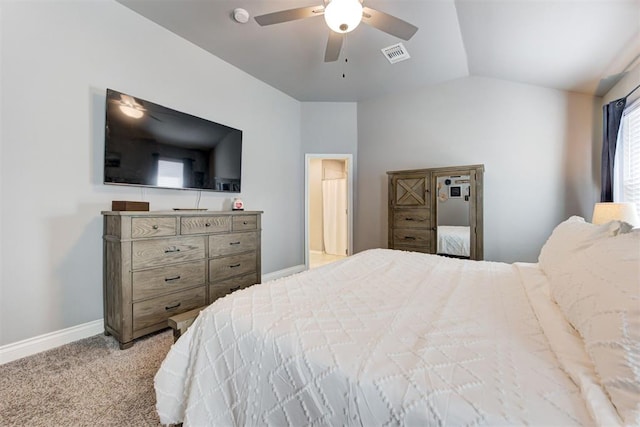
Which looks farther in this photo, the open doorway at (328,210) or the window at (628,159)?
the open doorway at (328,210)

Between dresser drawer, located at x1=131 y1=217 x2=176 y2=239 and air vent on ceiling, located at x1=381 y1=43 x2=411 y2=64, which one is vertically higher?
air vent on ceiling, located at x1=381 y1=43 x2=411 y2=64

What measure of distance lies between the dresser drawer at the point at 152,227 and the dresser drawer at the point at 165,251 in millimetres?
55

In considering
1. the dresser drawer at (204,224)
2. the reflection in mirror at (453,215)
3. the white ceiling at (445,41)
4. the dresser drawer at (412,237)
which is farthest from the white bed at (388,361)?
the white ceiling at (445,41)

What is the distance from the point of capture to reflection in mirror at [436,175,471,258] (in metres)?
3.05

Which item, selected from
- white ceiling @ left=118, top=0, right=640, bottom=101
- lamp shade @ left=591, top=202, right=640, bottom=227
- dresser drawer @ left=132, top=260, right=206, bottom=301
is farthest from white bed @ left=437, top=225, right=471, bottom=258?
dresser drawer @ left=132, top=260, right=206, bottom=301

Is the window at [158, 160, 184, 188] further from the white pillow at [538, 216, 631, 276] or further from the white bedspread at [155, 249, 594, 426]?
the white pillow at [538, 216, 631, 276]

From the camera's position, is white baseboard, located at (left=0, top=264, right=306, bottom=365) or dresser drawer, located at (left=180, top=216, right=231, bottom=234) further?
dresser drawer, located at (left=180, top=216, right=231, bottom=234)

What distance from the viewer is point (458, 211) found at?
3092 millimetres

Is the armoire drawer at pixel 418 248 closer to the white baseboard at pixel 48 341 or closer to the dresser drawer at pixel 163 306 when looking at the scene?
the dresser drawer at pixel 163 306

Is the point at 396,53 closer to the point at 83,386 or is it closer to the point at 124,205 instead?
the point at 124,205

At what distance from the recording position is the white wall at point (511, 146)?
2934 millimetres

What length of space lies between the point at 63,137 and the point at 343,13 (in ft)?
7.35

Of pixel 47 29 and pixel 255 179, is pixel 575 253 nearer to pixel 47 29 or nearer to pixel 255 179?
pixel 255 179

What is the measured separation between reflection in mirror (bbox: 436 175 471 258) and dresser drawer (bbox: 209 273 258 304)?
2219 millimetres
